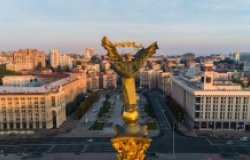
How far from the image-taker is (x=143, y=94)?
11631 centimetres

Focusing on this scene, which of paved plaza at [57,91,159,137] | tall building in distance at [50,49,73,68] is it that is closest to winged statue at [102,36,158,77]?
paved plaza at [57,91,159,137]

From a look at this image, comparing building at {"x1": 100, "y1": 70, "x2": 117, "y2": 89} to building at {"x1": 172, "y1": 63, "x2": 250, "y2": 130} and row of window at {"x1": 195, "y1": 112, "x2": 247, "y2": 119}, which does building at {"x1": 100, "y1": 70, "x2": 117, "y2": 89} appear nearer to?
building at {"x1": 172, "y1": 63, "x2": 250, "y2": 130}

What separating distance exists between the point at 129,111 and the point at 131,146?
0.69 metres

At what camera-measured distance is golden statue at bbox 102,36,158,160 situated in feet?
19.2

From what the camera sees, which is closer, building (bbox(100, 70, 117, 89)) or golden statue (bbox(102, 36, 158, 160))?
golden statue (bbox(102, 36, 158, 160))

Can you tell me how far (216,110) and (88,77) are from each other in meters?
73.1

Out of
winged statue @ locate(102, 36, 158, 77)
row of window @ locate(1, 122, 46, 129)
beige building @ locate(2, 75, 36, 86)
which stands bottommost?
row of window @ locate(1, 122, 46, 129)

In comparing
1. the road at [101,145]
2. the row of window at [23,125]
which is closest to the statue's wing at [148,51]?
the road at [101,145]

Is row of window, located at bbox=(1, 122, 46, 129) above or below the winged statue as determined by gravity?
below

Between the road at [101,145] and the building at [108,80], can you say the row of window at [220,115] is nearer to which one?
the road at [101,145]

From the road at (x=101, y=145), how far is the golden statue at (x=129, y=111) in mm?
45823

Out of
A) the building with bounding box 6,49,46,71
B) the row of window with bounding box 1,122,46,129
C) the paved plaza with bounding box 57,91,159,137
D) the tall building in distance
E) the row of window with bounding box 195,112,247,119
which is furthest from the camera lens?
the tall building in distance

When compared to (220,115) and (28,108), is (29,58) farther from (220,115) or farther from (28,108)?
(220,115)

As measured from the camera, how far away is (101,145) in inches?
2101
